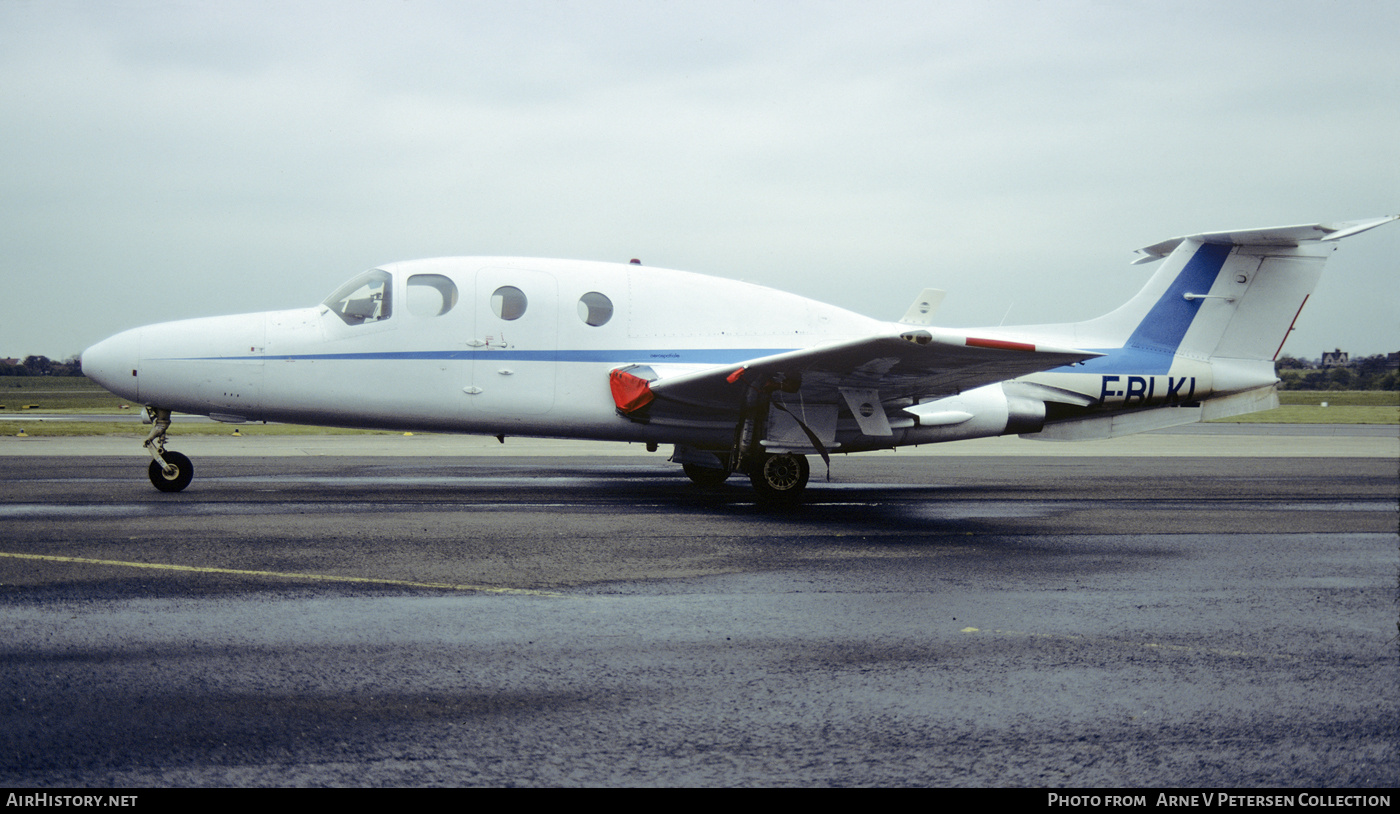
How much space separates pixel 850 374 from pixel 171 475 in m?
8.32

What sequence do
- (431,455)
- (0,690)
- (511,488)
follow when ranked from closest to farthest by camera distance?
(0,690) → (511,488) → (431,455)

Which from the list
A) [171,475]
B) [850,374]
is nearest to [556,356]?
[850,374]

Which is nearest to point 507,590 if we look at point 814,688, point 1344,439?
point 814,688

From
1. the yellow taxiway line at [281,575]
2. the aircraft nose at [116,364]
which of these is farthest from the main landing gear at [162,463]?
the yellow taxiway line at [281,575]

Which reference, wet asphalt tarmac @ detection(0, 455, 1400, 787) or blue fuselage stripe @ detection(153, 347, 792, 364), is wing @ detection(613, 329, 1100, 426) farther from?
wet asphalt tarmac @ detection(0, 455, 1400, 787)

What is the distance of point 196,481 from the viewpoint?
1312 cm

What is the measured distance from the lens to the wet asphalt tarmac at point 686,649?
132 inches

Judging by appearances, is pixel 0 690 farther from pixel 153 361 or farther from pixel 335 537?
pixel 153 361

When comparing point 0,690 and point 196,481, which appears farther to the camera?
point 196,481

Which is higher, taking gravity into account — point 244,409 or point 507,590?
point 244,409

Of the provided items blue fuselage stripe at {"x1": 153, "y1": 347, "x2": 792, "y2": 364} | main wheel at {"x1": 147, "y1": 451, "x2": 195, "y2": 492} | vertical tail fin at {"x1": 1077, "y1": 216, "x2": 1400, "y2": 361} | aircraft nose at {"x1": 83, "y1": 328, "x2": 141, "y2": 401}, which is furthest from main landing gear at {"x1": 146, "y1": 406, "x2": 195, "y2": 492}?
vertical tail fin at {"x1": 1077, "y1": 216, "x2": 1400, "y2": 361}

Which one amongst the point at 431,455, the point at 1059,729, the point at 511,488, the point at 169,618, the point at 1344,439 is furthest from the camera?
A: the point at 1344,439

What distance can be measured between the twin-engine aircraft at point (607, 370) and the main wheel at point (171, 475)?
19 millimetres

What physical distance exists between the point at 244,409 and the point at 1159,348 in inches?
477
